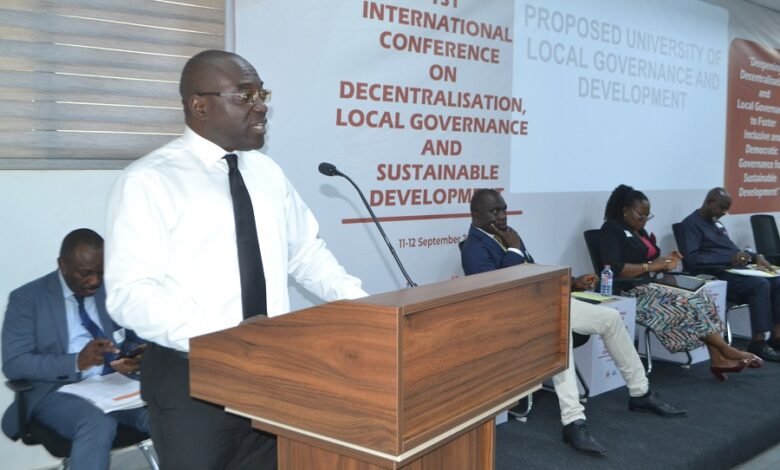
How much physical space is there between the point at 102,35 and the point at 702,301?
12.1ft

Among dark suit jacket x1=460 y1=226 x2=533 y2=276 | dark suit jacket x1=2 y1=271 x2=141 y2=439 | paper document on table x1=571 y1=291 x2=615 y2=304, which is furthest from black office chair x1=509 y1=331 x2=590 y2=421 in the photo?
dark suit jacket x1=2 y1=271 x2=141 y2=439

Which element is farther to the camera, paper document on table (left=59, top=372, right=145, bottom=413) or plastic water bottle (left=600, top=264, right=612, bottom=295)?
plastic water bottle (left=600, top=264, right=612, bottom=295)

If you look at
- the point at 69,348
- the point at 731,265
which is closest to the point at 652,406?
the point at 731,265

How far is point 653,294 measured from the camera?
4598mm

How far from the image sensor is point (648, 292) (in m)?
4.64

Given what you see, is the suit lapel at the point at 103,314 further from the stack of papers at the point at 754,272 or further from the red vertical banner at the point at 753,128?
the red vertical banner at the point at 753,128

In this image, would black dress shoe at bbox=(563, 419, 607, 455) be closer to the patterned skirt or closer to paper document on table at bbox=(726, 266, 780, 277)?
the patterned skirt

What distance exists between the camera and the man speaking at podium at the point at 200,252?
1519 millimetres

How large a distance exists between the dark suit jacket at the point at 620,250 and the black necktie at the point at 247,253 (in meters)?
3.53

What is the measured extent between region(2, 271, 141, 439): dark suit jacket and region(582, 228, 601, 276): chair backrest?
Result: 3459 millimetres

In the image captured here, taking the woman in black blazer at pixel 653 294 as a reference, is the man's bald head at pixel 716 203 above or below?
above

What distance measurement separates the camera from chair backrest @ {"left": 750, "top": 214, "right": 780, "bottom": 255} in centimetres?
651

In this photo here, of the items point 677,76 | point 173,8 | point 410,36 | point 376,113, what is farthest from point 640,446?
point 677,76

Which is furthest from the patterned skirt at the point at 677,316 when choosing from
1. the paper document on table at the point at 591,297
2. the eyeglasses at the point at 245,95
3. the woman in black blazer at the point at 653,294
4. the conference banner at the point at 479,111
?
the eyeglasses at the point at 245,95
